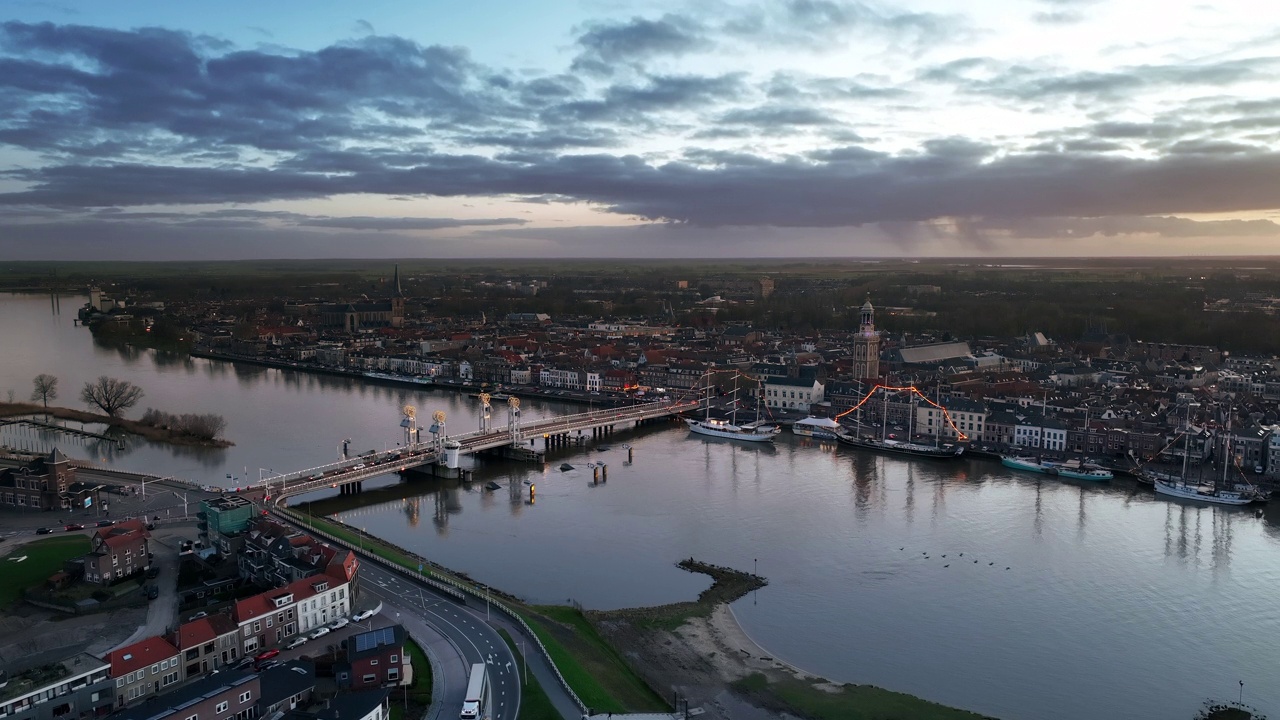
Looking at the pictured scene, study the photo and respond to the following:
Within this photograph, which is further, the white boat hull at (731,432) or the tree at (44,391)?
the tree at (44,391)

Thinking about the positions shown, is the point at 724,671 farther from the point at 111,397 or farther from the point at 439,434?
the point at 111,397

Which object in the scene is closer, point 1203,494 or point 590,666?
point 590,666

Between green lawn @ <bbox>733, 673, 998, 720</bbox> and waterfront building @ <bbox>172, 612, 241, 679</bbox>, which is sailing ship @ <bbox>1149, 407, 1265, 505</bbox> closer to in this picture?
green lawn @ <bbox>733, 673, 998, 720</bbox>

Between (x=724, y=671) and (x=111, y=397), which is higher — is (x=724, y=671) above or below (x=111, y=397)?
below

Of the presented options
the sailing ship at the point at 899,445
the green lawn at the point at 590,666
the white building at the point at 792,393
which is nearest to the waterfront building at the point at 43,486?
the green lawn at the point at 590,666

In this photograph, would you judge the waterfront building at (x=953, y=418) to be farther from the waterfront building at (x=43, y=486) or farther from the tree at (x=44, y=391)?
the tree at (x=44, y=391)

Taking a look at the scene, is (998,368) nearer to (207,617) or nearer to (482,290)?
(207,617)

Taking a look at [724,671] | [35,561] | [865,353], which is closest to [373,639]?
[724,671]
